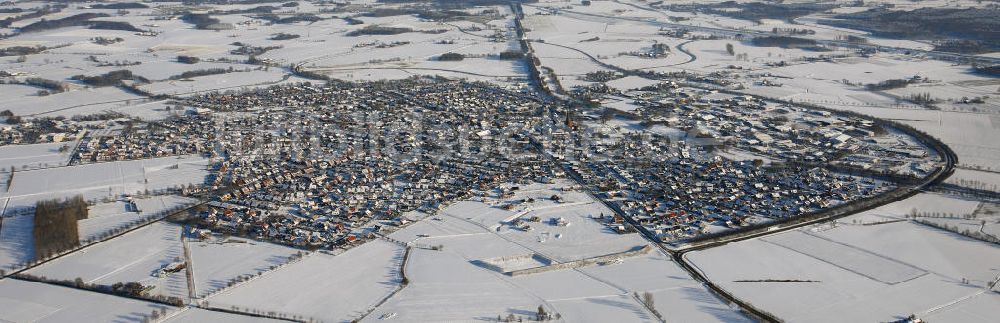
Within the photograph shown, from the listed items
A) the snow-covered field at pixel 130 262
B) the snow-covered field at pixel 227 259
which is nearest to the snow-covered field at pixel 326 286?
the snow-covered field at pixel 227 259

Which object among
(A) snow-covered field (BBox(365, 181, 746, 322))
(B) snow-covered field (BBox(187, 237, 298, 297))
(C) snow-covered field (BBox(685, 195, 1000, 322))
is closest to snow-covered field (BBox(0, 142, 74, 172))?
(B) snow-covered field (BBox(187, 237, 298, 297))

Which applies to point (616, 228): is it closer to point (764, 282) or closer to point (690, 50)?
point (764, 282)

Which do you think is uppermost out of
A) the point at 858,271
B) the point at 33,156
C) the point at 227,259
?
the point at 858,271

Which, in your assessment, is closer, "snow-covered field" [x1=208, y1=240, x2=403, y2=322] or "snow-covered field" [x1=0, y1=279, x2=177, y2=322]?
"snow-covered field" [x1=0, y1=279, x2=177, y2=322]

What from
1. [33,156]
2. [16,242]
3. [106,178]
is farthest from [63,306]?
[33,156]

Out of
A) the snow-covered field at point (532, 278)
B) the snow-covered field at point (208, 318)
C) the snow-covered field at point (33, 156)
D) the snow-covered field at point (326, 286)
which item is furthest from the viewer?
the snow-covered field at point (33, 156)

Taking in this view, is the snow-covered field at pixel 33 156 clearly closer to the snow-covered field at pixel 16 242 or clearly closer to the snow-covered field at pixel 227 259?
the snow-covered field at pixel 16 242

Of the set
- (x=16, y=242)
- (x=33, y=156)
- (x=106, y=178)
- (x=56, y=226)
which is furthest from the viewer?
(x=33, y=156)

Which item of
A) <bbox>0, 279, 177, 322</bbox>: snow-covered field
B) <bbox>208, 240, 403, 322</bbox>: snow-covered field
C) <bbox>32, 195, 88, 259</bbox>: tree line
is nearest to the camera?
<bbox>0, 279, 177, 322</bbox>: snow-covered field

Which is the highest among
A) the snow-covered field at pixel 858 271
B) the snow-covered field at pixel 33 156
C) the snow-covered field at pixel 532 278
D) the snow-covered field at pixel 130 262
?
the snow-covered field at pixel 858 271

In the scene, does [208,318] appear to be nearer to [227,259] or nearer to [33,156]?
[227,259]

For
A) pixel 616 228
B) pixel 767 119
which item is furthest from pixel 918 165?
pixel 616 228

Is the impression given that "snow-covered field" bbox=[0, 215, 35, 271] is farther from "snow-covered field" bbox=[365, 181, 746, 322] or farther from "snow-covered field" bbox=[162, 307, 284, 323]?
"snow-covered field" bbox=[365, 181, 746, 322]
